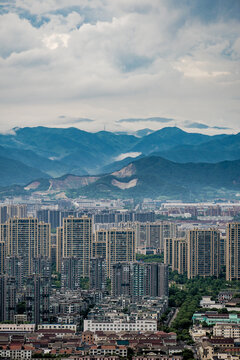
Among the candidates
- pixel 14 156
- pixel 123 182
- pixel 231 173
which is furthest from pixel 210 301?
pixel 14 156

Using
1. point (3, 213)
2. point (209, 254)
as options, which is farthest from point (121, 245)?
point (3, 213)

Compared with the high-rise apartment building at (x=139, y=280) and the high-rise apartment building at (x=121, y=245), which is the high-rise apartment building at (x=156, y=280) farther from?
the high-rise apartment building at (x=121, y=245)

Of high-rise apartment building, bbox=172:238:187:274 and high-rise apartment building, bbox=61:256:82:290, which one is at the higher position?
high-rise apartment building, bbox=172:238:187:274

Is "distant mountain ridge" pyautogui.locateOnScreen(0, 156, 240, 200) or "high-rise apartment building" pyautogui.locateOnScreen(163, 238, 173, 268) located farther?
"distant mountain ridge" pyautogui.locateOnScreen(0, 156, 240, 200)

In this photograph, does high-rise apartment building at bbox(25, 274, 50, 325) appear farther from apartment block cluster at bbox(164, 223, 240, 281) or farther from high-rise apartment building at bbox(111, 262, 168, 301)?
apartment block cluster at bbox(164, 223, 240, 281)

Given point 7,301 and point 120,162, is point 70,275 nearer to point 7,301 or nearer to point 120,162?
point 7,301

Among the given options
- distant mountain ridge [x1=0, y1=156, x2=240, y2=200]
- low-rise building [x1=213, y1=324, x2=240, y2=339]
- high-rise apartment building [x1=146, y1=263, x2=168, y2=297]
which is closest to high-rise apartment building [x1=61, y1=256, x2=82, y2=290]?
high-rise apartment building [x1=146, y1=263, x2=168, y2=297]

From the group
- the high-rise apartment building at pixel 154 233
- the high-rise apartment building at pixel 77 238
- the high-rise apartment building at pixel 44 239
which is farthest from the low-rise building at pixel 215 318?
the high-rise apartment building at pixel 154 233
